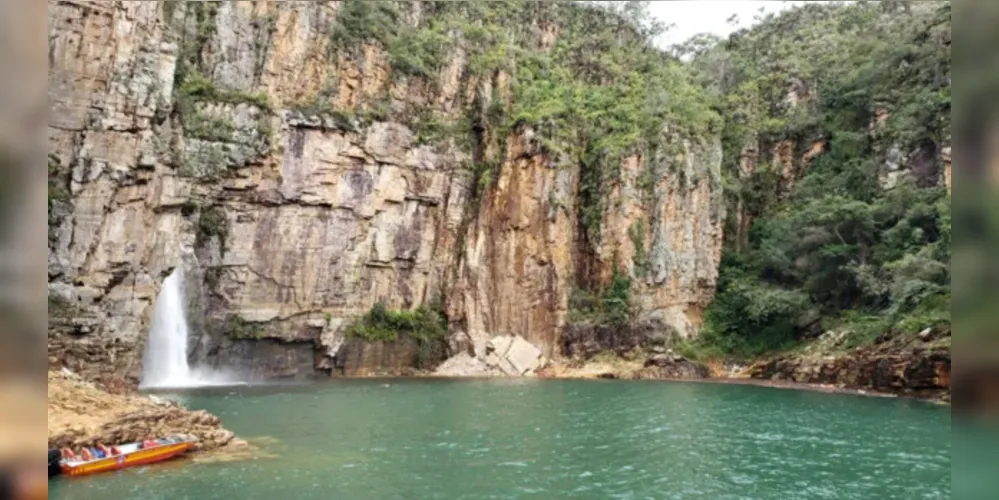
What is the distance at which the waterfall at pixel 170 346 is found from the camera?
104 feet

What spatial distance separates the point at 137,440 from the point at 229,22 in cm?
2704

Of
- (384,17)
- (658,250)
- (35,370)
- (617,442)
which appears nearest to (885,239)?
(658,250)

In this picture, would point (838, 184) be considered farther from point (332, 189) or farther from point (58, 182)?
point (58, 182)

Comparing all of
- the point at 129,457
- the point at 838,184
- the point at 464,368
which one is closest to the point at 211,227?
the point at 464,368

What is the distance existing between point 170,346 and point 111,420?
17.6 meters

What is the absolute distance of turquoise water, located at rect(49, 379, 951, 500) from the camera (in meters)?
13.7

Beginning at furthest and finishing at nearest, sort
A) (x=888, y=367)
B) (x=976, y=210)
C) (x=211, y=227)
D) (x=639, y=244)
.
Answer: (x=639, y=244)
(x=211, y=227)
(x=888, y=367)
(x=976, y=210)

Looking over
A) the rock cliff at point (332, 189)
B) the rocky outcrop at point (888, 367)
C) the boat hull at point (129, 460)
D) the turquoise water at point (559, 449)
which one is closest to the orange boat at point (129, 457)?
the boat hull at point (129, 460)

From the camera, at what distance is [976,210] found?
→ 136 centimetres

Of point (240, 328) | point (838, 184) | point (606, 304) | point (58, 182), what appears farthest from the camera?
point (838, 184)

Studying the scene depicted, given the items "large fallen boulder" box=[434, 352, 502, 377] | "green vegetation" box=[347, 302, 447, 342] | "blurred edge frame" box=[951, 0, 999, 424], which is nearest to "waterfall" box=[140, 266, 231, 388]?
"green vegetation" box=[347, 302, 447, 342]

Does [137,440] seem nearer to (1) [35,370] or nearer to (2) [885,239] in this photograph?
(1) [35,370]

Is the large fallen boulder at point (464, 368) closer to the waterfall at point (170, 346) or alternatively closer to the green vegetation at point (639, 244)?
the green vegetation at point (639, 244)

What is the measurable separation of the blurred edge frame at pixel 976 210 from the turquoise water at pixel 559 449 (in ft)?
41.2
